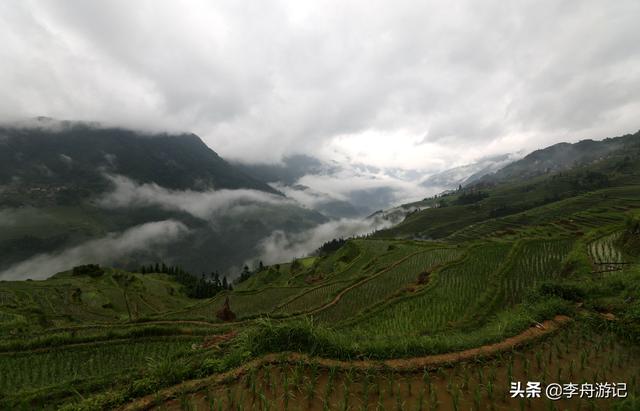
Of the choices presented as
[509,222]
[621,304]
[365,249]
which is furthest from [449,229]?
[621,304]

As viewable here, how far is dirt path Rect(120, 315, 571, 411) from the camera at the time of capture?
6.02 meters

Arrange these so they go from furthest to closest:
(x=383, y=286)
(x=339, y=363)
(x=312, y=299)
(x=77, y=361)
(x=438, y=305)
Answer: (x=312, y=299) → (x=383, y=286) → (x=438, y=305) → (x=77, y=361) → (x=339, y=363)

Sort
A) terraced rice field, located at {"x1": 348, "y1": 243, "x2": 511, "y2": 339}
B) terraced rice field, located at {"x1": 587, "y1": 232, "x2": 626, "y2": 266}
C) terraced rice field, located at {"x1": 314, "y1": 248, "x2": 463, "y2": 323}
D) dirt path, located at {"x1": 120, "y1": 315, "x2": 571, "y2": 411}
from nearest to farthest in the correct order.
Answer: dirt path, located at {"x1": 120, "y1": 315, "x2": 571, "y2": 411} < terraced rice field, located at {"x1": 348, "y1": 243, "x2": 511, "y2": 339} < terraced rice field, located at {"x1": 587, "y1": 232, "x2": 626, "y2": 266} < terraced rice field, located at {"x1": 314, "y1": 248, "x2": 463, "y2": 323}

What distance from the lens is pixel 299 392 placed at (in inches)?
239

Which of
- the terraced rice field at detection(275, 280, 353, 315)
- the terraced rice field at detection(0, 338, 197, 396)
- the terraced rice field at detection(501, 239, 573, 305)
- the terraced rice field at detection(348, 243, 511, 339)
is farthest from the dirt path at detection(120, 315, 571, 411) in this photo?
the terraced rice field at detection(275, 280, 353, 315)

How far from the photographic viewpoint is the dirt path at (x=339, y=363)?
602 cm

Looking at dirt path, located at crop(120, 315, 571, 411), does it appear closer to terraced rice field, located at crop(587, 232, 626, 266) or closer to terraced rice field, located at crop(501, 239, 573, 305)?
terraced rice field, located at crop(501, 239, 573, 305)

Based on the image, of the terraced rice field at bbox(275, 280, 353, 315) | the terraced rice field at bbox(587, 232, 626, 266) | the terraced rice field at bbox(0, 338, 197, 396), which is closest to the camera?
the terraced rice field at bbox(0, 338, 197, 396)

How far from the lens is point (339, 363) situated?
272 inches

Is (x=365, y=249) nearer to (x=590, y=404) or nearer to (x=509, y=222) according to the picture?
(x=590, y=404)

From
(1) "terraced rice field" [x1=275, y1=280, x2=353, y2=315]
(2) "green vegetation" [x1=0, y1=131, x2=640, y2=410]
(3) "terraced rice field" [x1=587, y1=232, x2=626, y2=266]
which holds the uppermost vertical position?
(3) "terraced rice field" [x1=587, y1=232, x2=626, y2=266]

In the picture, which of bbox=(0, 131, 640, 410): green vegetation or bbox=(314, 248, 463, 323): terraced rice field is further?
bbox=(314, 248, 463, 323): terraced rice field

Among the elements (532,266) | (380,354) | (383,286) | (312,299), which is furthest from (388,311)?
(532,266)

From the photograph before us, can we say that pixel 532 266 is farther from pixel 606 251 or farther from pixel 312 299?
pixel 312 299
